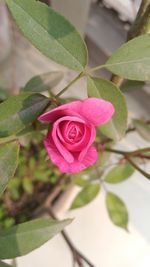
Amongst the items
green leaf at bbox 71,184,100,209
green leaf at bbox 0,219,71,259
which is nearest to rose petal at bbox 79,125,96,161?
green leaf at bbox 0,219,71,259

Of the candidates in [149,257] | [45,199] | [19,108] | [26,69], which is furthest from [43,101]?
[26,69]

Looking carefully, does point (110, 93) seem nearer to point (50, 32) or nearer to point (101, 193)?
point (50, 32)

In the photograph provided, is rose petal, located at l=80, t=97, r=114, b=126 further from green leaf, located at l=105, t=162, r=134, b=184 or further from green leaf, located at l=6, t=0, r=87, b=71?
green leaf, located at l=105, t=162, r=134, b=184

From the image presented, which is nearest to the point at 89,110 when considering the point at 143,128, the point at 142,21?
the point at 142,21

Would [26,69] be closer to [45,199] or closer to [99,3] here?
[99,3]

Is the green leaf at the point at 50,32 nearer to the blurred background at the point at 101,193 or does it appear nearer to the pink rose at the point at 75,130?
the pink rose at the point at 75,130

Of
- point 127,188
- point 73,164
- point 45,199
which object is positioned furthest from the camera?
point 127,188

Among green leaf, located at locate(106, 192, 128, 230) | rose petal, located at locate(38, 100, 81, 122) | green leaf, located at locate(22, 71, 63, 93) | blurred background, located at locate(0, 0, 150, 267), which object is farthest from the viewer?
blurred background, located at locate(0, 0, 150, 267)
